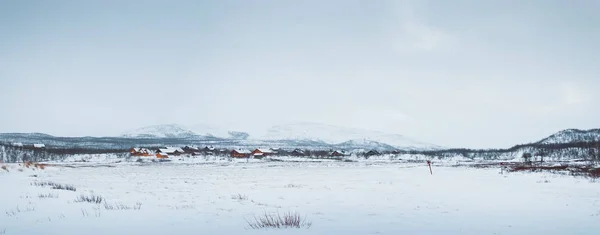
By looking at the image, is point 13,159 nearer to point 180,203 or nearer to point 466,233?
point 180,203

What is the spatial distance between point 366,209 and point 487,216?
3.34 metres

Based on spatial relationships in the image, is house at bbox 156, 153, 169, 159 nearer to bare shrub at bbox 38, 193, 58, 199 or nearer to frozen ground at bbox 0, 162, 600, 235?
frozen ground at bbox 0, 162, 600, 235

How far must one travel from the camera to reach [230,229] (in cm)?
855

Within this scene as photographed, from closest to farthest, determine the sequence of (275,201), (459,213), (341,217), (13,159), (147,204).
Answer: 1. (341,217)
2. (459,213)
3. (147,204)
4. (275,201)
5. (13,159)

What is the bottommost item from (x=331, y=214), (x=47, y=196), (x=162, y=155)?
(x=162, y=155)

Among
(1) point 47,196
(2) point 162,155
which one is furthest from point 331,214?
(2) point 162,155

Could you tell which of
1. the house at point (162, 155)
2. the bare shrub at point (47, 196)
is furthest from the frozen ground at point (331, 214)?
the house at point (162, 155)

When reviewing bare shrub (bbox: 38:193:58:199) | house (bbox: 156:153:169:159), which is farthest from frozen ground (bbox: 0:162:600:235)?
house (bbox: 156:153:169:159)

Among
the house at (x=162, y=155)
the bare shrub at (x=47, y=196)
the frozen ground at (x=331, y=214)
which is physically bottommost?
the house at (x=162, y=155)

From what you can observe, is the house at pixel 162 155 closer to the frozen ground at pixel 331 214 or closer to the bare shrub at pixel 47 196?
the frozen ground at pixel 331 214

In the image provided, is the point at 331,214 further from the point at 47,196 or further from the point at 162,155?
the point at 162,155

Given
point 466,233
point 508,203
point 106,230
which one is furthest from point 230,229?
point 508,203

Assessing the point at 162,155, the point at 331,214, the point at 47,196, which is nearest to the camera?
the point at 331,214

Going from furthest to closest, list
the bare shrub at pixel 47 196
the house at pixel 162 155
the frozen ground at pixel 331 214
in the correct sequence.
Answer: the house at pixel 162 155 → the bare shrub at pixel 47 196 → the frozen ground at pixel 331 214
